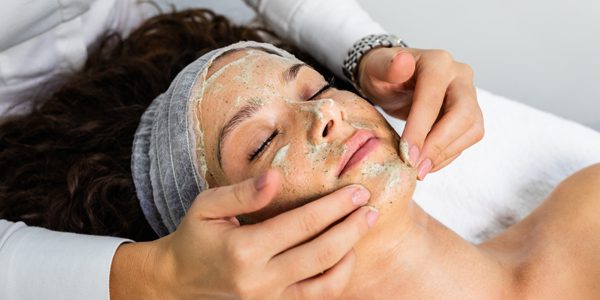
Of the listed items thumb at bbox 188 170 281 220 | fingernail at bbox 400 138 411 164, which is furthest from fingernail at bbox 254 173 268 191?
fingernail at bbox 400 138 411 164

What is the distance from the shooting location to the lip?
1.09 metres

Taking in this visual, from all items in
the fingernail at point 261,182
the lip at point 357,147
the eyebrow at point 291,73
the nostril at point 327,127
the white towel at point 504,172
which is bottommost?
the white towel at point 504,172

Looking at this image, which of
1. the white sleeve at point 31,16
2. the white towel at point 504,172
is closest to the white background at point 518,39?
the white towel at point 504,172

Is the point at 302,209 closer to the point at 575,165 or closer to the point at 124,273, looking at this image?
the point at 124,273

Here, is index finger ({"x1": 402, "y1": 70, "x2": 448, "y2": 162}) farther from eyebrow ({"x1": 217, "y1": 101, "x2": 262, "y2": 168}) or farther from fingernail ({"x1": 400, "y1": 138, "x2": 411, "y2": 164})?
eyebrow ({"x1": 217, "y1": 101, "x2": 262, "y2": 168})

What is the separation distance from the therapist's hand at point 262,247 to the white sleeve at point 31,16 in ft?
2.10

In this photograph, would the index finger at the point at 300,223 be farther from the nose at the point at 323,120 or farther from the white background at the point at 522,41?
the white background at the point at 522,41

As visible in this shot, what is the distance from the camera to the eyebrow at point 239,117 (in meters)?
1.20

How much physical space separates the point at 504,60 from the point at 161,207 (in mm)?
1411

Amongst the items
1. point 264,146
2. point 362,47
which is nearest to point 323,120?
point 264,146

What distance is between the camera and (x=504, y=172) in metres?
1.70

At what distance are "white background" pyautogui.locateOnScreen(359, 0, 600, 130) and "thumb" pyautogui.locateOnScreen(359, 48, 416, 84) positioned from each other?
2.99 feet

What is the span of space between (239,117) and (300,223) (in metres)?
0.33

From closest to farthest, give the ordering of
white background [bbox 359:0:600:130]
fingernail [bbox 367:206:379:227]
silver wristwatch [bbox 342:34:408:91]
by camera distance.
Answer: fingernail [bbox 367:206:379:227] → silver wristwatch [bbox 342:34:408:91] → white background [bbox 359:0:600:130]
